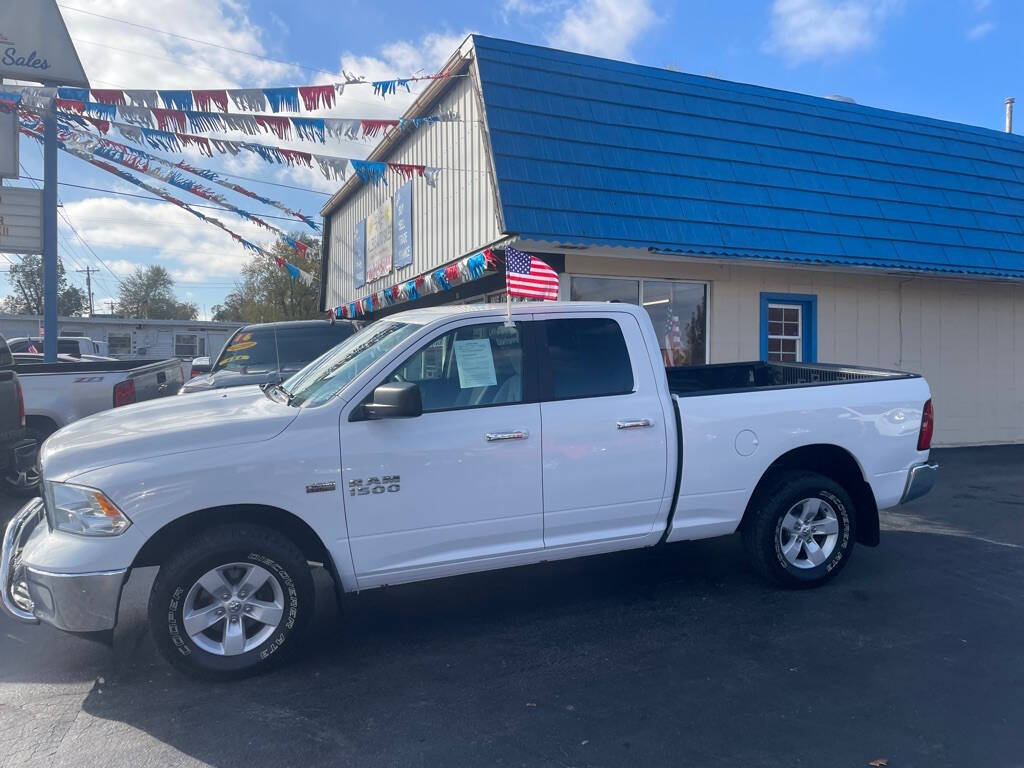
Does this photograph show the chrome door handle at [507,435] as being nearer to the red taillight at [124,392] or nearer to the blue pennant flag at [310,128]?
the red taillight at [124,392]

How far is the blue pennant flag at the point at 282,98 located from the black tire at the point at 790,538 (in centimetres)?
712

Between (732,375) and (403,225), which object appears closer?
(732,375)

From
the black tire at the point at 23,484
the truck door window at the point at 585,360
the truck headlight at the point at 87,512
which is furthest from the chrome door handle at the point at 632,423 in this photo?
the black tire at the point at 23,484

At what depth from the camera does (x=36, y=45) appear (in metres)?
10.5

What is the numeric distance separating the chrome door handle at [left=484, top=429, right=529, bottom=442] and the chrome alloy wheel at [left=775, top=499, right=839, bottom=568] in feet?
6.71

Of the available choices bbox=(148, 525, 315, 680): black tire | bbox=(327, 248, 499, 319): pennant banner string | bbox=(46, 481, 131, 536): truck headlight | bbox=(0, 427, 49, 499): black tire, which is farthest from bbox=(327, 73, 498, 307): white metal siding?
bbox=(46, 481, 131, 536): truck headlight

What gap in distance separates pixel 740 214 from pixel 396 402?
7.24m

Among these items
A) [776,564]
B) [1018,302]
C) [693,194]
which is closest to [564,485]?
[776,564]

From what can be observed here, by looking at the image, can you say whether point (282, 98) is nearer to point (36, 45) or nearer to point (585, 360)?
point (36, 45)

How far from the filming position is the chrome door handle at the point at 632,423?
453cm

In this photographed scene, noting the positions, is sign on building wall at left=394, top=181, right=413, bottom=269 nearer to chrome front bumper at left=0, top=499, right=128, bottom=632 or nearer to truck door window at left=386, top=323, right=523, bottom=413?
truck door window at left=386, top=323, right=523, bottom=413

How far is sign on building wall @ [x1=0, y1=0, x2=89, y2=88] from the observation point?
10.4m

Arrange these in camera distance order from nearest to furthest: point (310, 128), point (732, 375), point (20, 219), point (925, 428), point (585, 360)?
point (585, 360) < point (925, 428) < point (732, 375) < point (310, 128) < point (20, 219)

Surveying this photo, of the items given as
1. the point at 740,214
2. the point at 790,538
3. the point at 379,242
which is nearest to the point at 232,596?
the point at 790,538
